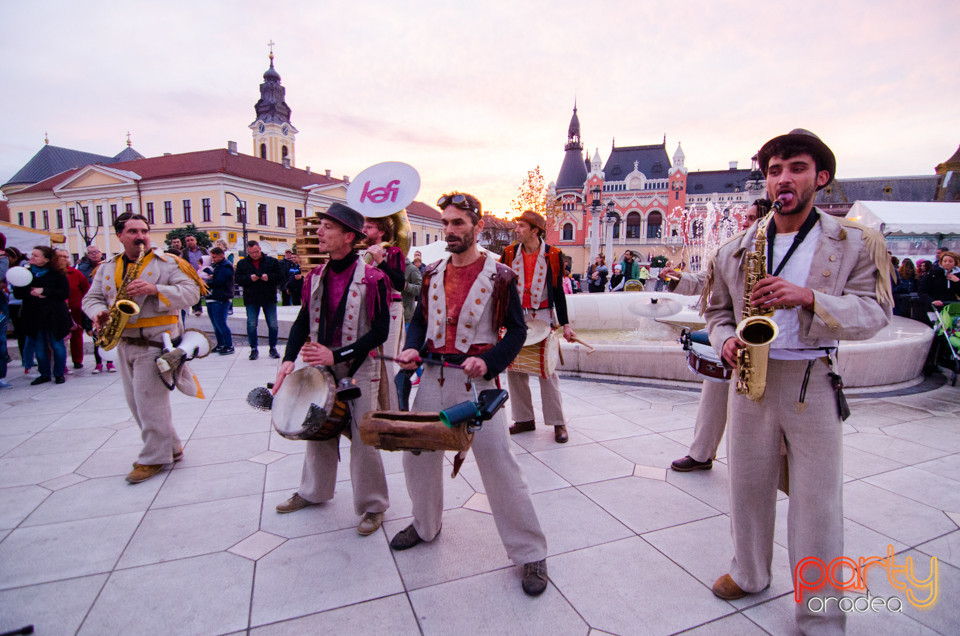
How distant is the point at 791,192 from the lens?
209 cm

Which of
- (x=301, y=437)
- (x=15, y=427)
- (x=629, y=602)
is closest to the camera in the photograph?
(x=629, y=602)

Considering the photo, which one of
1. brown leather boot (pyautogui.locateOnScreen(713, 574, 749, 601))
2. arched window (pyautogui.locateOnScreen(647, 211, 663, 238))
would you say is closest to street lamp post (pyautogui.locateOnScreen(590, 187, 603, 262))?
brown leather boot (pyautogui.locateOnScreen(713, 574, 749, 601))

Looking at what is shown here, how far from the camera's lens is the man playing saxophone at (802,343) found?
78.0 inches

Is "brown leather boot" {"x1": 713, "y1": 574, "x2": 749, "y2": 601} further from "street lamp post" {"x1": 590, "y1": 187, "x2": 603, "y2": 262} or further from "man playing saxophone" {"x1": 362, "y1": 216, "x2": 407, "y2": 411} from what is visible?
"street lamp post" {"x1": 590, "y1": 187, "x2": 603, "y2": 262}

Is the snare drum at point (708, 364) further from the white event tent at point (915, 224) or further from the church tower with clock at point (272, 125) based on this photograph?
the church tower with clock at point (272, 125)

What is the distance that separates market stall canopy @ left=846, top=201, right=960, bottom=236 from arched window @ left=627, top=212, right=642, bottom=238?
47.9 m

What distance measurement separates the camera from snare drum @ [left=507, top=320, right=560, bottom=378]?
14.3 ft

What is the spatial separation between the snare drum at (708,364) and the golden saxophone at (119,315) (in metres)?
4.40

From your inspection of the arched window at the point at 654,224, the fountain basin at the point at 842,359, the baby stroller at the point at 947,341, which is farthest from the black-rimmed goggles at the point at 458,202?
the arched window at the point at 654,224

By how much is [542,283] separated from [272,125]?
2774 inches

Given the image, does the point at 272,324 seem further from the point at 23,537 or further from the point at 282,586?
the point at 282,586

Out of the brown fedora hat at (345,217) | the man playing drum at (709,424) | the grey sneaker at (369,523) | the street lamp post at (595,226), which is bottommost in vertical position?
the grey sneaker at (369,523)

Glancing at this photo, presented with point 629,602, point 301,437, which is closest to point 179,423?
point 301,437

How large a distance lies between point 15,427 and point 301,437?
4590 millimetres
